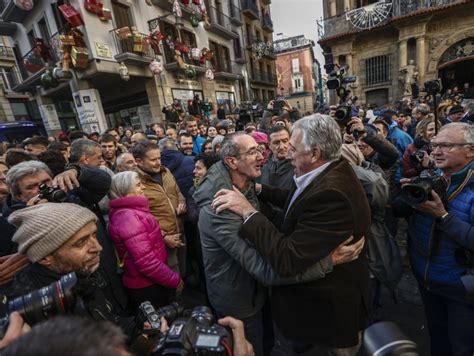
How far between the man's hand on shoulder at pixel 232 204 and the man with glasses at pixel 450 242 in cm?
121

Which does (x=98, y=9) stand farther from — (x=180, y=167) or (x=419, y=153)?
(x=419, y=153)

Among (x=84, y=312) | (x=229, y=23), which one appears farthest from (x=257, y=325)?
(x=229, y=23)

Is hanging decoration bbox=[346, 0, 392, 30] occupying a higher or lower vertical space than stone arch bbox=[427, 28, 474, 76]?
higher

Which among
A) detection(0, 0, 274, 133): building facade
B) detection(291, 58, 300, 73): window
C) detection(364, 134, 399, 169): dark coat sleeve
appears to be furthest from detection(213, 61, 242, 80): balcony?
detection(291, 58, 300, 73): window

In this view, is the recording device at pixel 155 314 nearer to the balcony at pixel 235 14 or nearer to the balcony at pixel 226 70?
the balcony at pixel 226 70

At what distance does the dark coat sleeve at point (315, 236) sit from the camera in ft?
4.39

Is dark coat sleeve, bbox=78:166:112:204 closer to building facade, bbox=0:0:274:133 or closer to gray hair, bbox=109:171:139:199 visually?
gray hair, bbox=109:171:139:199

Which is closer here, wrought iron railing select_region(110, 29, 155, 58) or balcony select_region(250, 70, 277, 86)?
wrought iron railing select_region(110, 29, 155, 58)

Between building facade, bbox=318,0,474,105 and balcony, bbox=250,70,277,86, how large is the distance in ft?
19.6

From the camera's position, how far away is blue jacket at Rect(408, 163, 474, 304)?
1636 millimetres

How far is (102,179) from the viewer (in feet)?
7.38

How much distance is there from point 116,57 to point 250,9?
15.7 meters

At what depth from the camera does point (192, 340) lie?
0.95 metres

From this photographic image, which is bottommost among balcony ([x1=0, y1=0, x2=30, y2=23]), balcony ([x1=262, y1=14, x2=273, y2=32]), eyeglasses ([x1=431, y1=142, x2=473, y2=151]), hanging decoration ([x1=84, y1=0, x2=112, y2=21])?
eyeglasses ([x1=431, y1=142, x2=473, y2=151])
